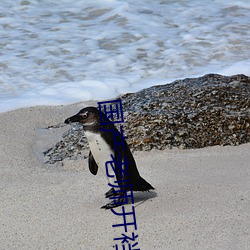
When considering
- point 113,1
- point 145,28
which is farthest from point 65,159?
point 113,1

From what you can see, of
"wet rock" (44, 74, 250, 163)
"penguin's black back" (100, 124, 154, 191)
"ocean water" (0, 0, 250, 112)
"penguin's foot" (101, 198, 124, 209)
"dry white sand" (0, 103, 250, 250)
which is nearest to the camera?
"dry white sand" (0, 103, 250, 250)

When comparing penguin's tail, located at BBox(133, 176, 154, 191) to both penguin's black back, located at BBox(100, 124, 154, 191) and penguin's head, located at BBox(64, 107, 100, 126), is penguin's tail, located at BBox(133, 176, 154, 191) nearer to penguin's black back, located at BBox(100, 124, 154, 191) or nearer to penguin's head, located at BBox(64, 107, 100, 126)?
penguin's black back, located at BBox(100, 124, 154, 191)

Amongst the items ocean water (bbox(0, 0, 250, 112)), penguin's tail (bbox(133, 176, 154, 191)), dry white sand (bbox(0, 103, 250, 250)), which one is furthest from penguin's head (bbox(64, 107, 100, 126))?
ocean water (bbox(0, 0, 250, 112))

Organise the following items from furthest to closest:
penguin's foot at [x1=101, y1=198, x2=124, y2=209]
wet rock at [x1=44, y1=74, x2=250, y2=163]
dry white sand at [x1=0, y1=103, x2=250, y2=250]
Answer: wet rock at [x1=44, y1=74, x2=250, y2=163], penguin's foot at [x1=101, y1=198, x2=124, y2=209], dry white sand at [x1=0, y1=103, x2=250, y2=250]

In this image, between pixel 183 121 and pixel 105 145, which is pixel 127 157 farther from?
pixel 183 121

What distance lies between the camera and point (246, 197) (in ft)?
12.0

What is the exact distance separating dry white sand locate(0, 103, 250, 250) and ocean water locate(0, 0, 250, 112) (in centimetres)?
184

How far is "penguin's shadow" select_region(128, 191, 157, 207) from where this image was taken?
361cm

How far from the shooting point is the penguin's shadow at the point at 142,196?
361cm

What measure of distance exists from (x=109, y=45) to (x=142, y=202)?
16.7 ft

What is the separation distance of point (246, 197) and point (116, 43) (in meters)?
5.16

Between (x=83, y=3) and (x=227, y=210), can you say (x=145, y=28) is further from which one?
(x=227, y=210)

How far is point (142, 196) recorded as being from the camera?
371cm

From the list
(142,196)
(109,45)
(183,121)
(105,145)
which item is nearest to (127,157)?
(105,145)
